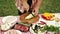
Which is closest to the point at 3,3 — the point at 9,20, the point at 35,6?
the point at 9,20

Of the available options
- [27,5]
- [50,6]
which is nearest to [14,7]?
[27,5]

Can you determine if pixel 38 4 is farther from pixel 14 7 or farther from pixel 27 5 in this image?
pixel 14 7

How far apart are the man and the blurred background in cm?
3

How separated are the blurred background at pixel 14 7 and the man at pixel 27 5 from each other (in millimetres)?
34

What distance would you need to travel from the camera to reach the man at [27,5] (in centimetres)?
126

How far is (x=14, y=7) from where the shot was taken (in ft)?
4.14

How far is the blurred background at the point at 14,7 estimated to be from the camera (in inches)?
49.4

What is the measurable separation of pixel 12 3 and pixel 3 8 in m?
0.09

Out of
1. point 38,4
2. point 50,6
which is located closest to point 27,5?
point 38,4

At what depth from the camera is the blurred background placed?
4.11 feet

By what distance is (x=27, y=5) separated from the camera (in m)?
1.26

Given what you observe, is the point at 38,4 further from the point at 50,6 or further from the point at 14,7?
the point at 14,7

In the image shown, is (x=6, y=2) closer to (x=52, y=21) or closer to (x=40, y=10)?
(x=40, y=10)

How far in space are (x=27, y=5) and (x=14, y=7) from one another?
0.37 ft
